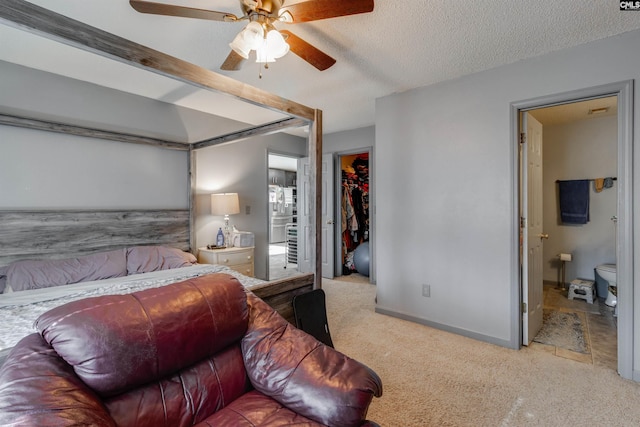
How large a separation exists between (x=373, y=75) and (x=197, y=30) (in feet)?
5.14

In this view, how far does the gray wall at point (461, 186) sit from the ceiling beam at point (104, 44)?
191 cm

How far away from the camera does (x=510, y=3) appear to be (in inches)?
70.3

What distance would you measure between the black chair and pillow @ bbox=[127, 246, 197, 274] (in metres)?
1.43

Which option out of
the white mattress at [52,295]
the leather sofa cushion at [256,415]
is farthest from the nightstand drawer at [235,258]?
the leather sofa cushion at [256,415]

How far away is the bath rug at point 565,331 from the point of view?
8.56ft

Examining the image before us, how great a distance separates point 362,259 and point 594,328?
2.93m

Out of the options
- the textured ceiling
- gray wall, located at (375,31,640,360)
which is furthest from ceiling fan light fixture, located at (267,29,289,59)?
gray wall, located at (375,31,640,360)

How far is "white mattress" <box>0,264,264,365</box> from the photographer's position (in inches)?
58.3

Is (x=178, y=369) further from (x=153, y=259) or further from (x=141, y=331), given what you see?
(x=153, y=259)

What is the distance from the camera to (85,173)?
112 inches

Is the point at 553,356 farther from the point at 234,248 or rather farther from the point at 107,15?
the point at 107,15

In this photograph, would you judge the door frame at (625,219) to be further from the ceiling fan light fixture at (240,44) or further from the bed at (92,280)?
the ceiling fan light fixture at (240,44)

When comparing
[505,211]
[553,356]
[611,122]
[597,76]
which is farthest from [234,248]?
[611,122]

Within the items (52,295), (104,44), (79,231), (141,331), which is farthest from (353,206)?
(141,331)
